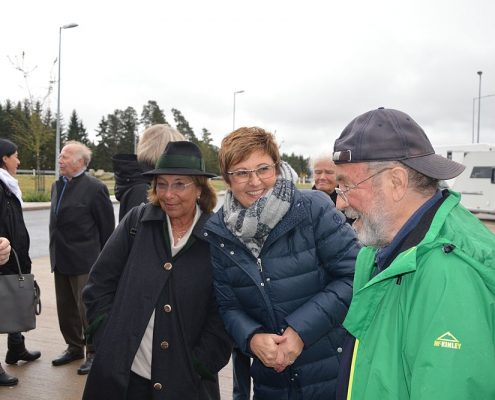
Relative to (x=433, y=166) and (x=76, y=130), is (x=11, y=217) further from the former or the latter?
(x=76, y=130)

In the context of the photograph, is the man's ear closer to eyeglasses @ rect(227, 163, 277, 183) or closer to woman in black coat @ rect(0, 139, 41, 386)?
eyeglasses @ rect(227, 163, 277, 183)

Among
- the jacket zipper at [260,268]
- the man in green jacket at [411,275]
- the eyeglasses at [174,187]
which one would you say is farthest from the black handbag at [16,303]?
the man in green jacket at [411,275]

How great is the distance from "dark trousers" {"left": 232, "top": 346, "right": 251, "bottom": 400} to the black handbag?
230cm

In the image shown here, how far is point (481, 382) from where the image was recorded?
1180 mm

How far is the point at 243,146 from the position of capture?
7.97 feet

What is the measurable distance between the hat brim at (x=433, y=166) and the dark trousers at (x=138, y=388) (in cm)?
183

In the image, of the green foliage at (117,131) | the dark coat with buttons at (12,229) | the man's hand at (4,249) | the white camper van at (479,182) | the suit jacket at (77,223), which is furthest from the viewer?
the green foliage at (117,131)

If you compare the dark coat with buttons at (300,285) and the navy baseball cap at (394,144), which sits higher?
the navy baseball cap at (394,144)

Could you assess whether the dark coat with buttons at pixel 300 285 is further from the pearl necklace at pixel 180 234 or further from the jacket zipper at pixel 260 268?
the pearl necklace at pixel 180 234

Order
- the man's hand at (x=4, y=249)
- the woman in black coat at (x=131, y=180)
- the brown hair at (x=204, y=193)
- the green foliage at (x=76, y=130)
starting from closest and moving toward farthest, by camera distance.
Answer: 1. the brown hair at (x=204, y=193)
2. the man's hand at (x=4, y=249)
3. the woman in black coat at (x=131, y=180)
4. the green foliage at (x=76, y=130)

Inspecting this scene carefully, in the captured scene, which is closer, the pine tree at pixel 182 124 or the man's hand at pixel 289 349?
the man's hand at pixel 289 349

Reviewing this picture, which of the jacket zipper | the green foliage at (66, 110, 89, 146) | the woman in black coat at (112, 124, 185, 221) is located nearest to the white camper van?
the woman in black coat at (112, 124, 185, 221)

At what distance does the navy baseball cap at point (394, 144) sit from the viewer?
5.01 ft

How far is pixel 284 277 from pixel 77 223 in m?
3.29
